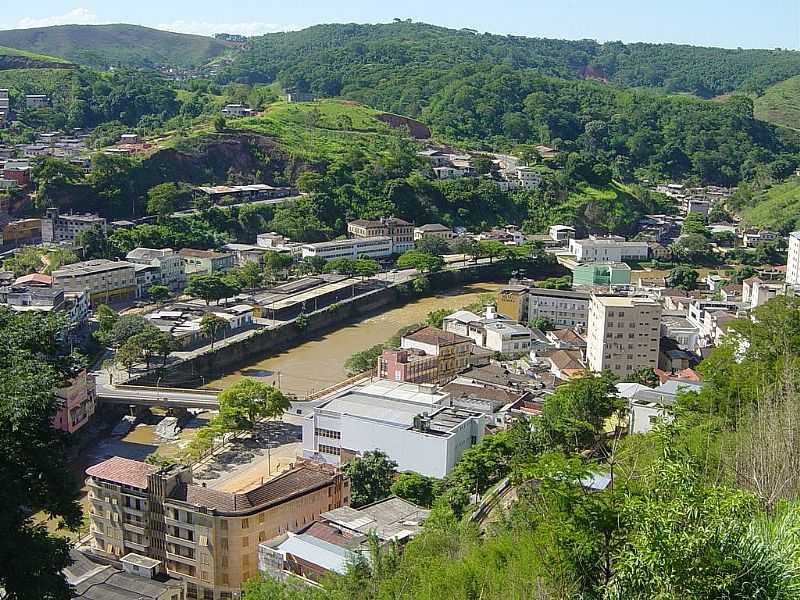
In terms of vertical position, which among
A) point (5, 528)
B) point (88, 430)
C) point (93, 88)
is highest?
point (93, 88)

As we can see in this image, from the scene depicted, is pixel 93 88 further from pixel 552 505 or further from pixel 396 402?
pixel 552 505

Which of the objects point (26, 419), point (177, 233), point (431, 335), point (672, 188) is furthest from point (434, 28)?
point (26, 419)

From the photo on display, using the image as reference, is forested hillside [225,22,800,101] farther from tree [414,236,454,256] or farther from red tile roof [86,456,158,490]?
red tile roof [86,456,158,490]

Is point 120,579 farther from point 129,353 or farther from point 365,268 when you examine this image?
point 365,268

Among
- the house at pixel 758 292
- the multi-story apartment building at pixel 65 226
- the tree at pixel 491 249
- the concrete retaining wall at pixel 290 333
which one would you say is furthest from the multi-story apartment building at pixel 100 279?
the house at pixel 758 292

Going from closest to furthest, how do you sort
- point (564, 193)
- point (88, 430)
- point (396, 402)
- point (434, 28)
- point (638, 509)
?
point (638, 509) → point (396, 402) → point (88, 430) → point (564, 193) → point (434, 28)

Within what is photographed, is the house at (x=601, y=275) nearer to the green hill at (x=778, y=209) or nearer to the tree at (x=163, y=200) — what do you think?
the green hill at (x=778, y=209)
